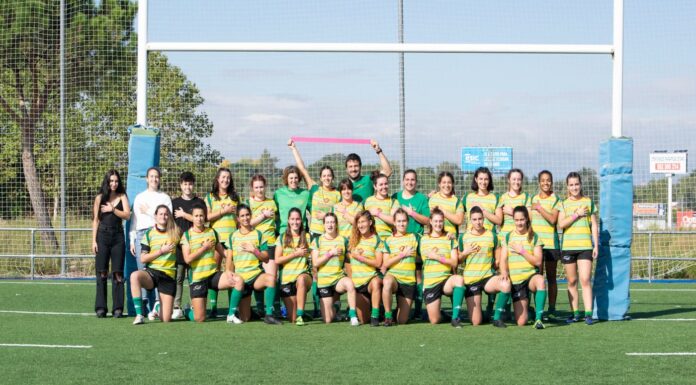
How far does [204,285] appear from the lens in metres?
7.80

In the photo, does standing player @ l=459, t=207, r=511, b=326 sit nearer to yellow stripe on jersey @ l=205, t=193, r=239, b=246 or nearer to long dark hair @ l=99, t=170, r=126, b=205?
yellow stripe on jersey @ l=205, t=193, r=239, b=246

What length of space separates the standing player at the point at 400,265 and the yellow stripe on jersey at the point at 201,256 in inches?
63.1

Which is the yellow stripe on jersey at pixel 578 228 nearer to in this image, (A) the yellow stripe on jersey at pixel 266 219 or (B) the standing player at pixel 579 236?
(B) the standing player at pixel 579 236

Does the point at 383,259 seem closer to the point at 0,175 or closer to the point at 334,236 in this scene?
the point at 334,236

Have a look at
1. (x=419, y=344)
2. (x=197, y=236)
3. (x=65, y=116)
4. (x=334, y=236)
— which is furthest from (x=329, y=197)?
(x=65, y=116)

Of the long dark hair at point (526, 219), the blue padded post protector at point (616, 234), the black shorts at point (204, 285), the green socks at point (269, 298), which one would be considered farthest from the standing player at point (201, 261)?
the blue padded post protector at point (616, 234)

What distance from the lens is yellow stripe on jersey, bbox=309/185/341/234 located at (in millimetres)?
7992

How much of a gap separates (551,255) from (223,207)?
314cm

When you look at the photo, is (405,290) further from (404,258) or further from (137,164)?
(137,164)

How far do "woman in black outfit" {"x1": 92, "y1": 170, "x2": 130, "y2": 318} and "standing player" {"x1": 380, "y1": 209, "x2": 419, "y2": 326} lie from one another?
2523mm

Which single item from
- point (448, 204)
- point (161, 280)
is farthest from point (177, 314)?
point (448, 204)

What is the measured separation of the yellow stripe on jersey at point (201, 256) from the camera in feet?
25.5

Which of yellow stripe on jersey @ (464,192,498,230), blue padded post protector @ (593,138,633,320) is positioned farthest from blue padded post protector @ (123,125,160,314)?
blue padded post protector @ (593,138,633,320)

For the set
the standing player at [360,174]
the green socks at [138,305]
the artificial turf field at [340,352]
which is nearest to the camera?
the artificial turf field at [340,352]
